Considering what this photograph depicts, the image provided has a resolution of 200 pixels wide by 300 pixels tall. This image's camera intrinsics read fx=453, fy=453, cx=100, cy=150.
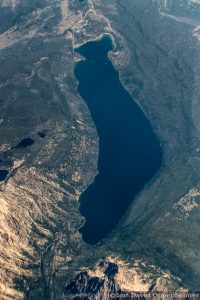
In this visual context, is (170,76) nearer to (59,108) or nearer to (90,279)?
(59,108)

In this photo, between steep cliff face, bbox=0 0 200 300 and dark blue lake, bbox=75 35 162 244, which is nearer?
steep cliff face, bbox=0 0 200 300

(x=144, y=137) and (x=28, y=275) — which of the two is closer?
(x=28, y=275)

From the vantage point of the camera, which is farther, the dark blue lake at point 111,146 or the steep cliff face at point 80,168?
the dark blue lake at point 111,146

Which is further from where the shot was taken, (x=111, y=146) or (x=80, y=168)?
(x=111, y=146)

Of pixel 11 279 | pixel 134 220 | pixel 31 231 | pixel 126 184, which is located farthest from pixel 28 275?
pixel 126 184
